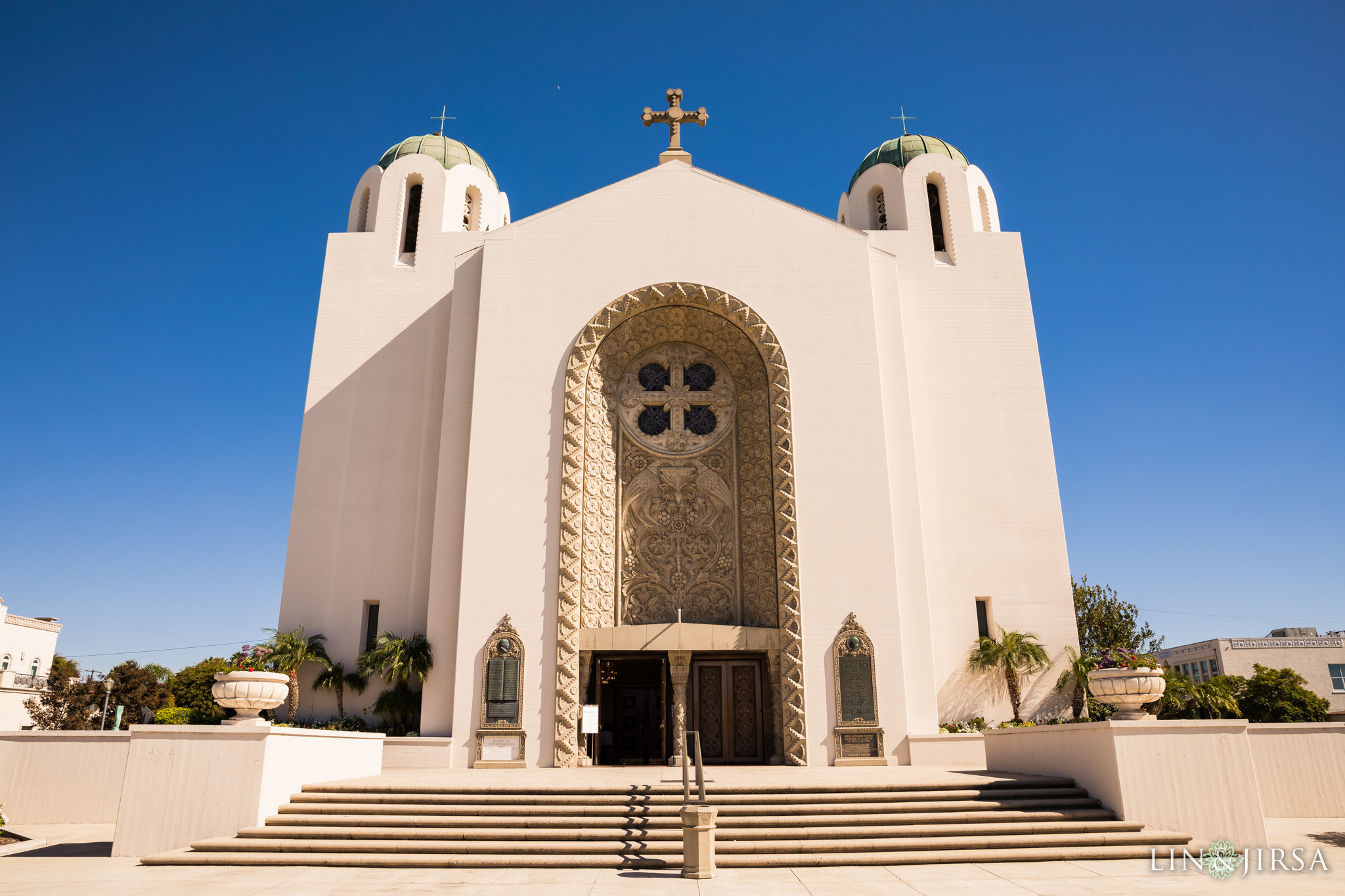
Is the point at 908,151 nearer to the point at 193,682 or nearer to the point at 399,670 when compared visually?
the point at 399,670

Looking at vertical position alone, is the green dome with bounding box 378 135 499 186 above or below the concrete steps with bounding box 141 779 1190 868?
above

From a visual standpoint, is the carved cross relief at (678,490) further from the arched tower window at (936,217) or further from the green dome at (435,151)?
the green dome at (435,151)

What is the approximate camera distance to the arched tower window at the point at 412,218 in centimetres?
2317

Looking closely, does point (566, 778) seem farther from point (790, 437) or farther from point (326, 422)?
point (326, 422)

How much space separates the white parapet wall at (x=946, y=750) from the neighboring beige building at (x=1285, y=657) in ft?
120

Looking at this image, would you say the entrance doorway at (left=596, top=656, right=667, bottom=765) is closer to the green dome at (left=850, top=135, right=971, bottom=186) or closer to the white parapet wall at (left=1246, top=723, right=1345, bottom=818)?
the white parapet wall at (left=1246, top=723, right=1345, bottom=818)

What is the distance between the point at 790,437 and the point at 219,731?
1187cm

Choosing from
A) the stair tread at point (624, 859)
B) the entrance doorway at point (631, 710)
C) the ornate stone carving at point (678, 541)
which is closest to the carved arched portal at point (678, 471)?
the ornate stone carving at point (678, 541)

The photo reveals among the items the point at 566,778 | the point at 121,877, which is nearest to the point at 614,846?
the point at 566,778

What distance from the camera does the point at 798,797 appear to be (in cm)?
1077

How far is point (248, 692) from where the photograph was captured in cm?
1070

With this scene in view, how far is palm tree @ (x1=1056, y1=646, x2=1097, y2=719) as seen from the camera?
1789 cm

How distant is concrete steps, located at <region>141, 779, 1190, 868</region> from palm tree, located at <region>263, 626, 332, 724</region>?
785cm

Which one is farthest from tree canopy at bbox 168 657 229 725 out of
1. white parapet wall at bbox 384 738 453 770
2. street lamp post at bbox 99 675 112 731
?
white parapet wall at bbox 384 738 453 770
